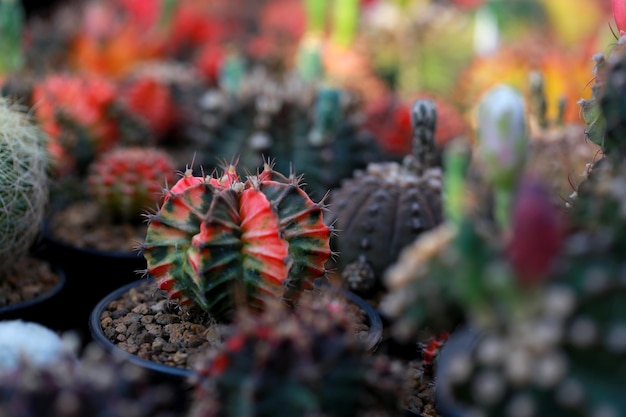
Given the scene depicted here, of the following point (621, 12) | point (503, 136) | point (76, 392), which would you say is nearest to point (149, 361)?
point (76, 392)

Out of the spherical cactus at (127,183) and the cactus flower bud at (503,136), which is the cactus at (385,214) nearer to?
the spherical cactus at (127,183)

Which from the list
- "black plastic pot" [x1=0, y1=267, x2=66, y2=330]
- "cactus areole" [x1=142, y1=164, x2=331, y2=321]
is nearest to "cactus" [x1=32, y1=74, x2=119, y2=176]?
"black plastic pot" [x1=0, y1=267, x2=66, y2=330]

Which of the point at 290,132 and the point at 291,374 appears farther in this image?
the point at 290,132

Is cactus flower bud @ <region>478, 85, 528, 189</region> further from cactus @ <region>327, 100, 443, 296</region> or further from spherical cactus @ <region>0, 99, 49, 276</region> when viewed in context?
spherical cactus @ <region>0, 99, 49, 276</region>

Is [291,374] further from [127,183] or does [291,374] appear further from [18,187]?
[127,183]

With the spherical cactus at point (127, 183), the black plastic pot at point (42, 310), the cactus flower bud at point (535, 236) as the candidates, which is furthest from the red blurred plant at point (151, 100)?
the cactus flower bud at point (535, 236)
